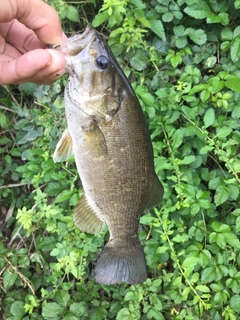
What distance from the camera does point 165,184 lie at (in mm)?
2143

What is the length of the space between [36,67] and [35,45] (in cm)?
42

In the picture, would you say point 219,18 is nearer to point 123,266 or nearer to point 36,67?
point 36,67

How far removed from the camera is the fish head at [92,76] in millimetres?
1441

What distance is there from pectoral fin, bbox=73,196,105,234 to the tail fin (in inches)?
4.6

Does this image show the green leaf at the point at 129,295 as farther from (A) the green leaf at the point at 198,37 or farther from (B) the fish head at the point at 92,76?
(A) the green leaf at the point at 198,37

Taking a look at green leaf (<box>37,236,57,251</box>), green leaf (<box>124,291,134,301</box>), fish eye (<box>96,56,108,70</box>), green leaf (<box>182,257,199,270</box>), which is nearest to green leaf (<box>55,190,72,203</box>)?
green leaf (<box>37,236,57,251</box>)

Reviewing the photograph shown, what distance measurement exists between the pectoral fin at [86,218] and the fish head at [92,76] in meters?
0.43

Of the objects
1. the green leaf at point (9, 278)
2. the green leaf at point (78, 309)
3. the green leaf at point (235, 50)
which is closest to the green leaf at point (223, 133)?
the green leaf at point (235, 50)

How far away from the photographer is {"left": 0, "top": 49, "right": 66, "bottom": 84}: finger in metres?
1.30

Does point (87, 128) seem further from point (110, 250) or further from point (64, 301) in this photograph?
point (64, 301)

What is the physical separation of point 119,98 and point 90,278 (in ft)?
4.30

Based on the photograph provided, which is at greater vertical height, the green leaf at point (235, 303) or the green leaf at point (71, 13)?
the green leaf at point (71, 13)

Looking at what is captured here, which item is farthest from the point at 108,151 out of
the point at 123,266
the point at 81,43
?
the point at 123,266

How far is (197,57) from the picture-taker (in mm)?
2330
